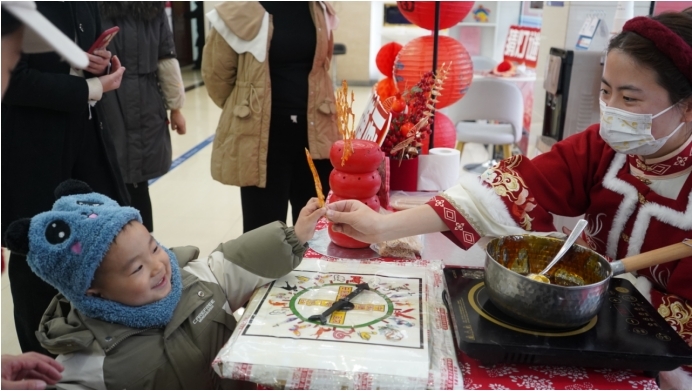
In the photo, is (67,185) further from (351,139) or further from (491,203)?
(491,203)

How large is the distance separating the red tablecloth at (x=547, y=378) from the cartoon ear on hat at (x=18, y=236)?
2.35ft

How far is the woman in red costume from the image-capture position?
3.01 ft

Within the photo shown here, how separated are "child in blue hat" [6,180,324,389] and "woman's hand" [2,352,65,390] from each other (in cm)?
8

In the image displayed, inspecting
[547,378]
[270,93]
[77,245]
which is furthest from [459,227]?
[270,93]

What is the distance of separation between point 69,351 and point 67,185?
12.0 inches

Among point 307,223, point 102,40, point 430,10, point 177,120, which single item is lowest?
point 177,120

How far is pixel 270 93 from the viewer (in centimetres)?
197

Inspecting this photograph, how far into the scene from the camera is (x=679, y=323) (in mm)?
925

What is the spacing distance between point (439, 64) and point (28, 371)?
196 cm

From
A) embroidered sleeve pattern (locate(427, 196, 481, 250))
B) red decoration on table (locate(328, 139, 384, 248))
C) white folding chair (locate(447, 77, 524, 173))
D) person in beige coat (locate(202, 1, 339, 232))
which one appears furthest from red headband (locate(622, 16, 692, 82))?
white folding chair (locate(447, 77, 524, 173))

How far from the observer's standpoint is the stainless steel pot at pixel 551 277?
715 mm

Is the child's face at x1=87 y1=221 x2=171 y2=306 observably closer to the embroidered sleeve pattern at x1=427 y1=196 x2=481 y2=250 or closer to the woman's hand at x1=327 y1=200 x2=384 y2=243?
the woman's hand at x1=327 y1=200 x2=384 y2=243

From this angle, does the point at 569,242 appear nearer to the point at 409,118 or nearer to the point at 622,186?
the point at 622,186

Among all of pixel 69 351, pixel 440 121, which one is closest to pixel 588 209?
pixel 69 351
